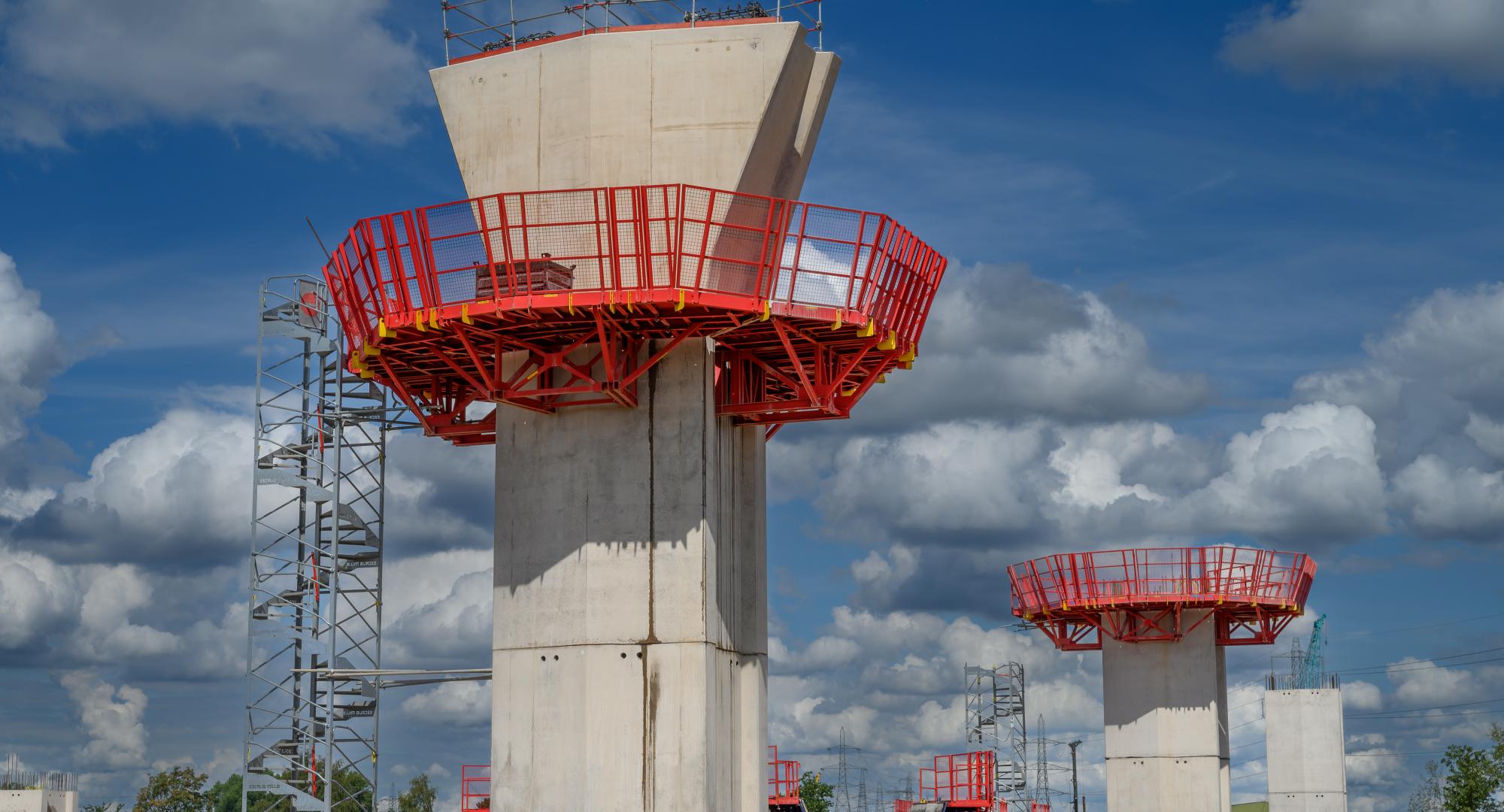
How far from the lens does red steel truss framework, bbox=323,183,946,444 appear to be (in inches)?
1046

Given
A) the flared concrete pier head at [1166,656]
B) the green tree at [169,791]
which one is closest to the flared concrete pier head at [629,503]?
the flared concrete pier head at [1166,656]

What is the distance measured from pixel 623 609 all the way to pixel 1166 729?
103ft

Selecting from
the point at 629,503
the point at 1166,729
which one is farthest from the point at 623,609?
the point at 1166,729

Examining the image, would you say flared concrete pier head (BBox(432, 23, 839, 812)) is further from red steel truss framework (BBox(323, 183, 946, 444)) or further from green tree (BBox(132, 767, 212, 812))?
green tree (BBox(132, 767, 212, 812))

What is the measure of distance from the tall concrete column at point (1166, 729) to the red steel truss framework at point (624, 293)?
1126 inches

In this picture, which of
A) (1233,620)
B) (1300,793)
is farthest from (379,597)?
(1300,793)

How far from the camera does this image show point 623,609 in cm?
2766

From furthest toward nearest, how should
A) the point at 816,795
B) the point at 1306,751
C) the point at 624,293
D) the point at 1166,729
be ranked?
the point at 816,795
the point at 1306,751
the point at 1166,729
the point at 624,293

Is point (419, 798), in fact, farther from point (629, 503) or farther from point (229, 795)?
point (629, 503)

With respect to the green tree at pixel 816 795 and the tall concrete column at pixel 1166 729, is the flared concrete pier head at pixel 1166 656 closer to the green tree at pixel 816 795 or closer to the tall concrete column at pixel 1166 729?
the tall concrete column at pixel 1166 729

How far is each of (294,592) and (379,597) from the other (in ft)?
7.71

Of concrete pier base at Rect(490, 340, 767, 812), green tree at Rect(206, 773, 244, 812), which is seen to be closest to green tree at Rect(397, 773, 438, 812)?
green tree at Rect(206, 773, 244, 812)

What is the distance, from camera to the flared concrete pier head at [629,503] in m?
27.4

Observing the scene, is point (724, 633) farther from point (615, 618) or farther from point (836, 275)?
point (836, 275)
